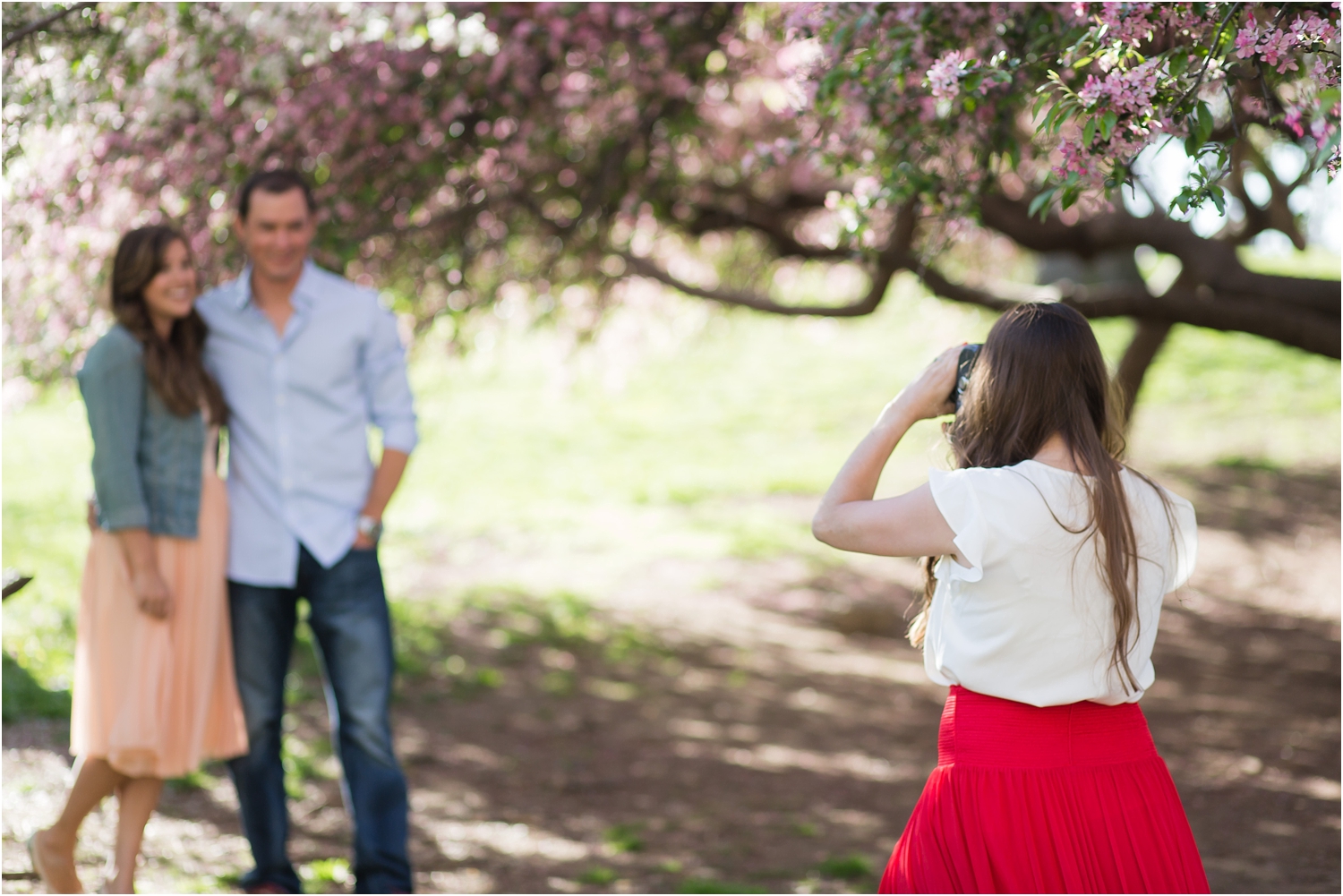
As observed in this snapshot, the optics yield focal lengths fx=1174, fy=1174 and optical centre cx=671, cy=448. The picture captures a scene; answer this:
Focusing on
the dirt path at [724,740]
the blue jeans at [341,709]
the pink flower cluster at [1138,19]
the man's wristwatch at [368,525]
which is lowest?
the dirt path at [724,740]

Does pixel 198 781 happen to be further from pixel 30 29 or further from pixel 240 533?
pixel 30 29

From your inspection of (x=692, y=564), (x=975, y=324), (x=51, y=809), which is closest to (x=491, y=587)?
(x=692, y=564)

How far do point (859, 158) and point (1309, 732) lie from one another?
4231mm

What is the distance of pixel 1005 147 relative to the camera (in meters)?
3.64

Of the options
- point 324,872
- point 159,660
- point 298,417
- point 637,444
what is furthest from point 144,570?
point 637,444

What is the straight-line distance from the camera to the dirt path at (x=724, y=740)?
4352 millimetres

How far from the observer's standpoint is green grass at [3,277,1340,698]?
8.54 meters

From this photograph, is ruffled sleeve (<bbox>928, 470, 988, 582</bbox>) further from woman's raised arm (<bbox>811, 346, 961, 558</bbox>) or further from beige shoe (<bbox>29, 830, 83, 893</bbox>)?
beige shoe (<bbox>29, 830, 83, 893</bbox>)

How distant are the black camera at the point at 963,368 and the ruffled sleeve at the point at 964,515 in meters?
0.25

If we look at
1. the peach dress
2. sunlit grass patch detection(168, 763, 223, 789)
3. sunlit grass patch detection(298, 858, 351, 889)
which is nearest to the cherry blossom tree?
the peach dress

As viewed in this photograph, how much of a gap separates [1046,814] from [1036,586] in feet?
1.43

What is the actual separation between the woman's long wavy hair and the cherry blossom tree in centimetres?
53

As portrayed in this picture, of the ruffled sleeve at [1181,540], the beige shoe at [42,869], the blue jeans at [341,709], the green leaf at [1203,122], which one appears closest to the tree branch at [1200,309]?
the green leaf at [1203,122]

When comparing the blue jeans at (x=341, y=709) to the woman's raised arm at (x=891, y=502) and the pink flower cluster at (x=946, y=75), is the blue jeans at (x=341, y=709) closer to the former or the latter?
the woman's raised arm at (x=891, y=502)
